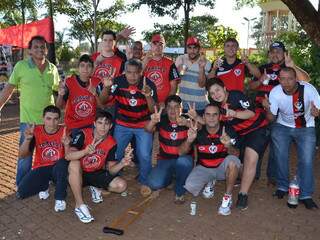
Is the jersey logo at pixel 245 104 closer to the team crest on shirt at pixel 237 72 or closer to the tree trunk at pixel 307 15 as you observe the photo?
the team crest on shirt at pixel 237 72

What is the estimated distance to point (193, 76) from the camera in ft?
21.8

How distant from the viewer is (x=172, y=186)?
245 inches

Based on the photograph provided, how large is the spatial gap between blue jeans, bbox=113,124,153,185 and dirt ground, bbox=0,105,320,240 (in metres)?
0.39

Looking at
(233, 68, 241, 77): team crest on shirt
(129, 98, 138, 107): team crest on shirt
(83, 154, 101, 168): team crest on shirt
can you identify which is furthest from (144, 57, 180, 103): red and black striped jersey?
(83, 154, 101, 168): team crest on shirt

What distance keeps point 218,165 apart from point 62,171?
6.56 ft

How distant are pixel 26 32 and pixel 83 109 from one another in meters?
9.31

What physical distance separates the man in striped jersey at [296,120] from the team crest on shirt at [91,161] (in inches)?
91.8

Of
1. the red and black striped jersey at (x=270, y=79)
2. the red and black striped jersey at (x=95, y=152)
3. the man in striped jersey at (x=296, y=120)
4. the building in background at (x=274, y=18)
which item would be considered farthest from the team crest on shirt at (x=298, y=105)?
the building in background at (x=274, y=18)

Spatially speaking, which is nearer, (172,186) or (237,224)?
(237,224)

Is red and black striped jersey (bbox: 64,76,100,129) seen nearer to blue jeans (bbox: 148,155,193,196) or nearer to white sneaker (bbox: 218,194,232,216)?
blue jeans (bbox: 148,155,193,196)

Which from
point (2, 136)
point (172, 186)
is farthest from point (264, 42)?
point (172, 186)

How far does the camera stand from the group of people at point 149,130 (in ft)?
17.5

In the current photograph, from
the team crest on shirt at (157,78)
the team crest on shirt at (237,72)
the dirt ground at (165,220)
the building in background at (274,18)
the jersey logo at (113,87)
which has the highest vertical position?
the building in background at (274,18)

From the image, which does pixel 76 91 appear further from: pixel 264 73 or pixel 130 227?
pixel 264 73
